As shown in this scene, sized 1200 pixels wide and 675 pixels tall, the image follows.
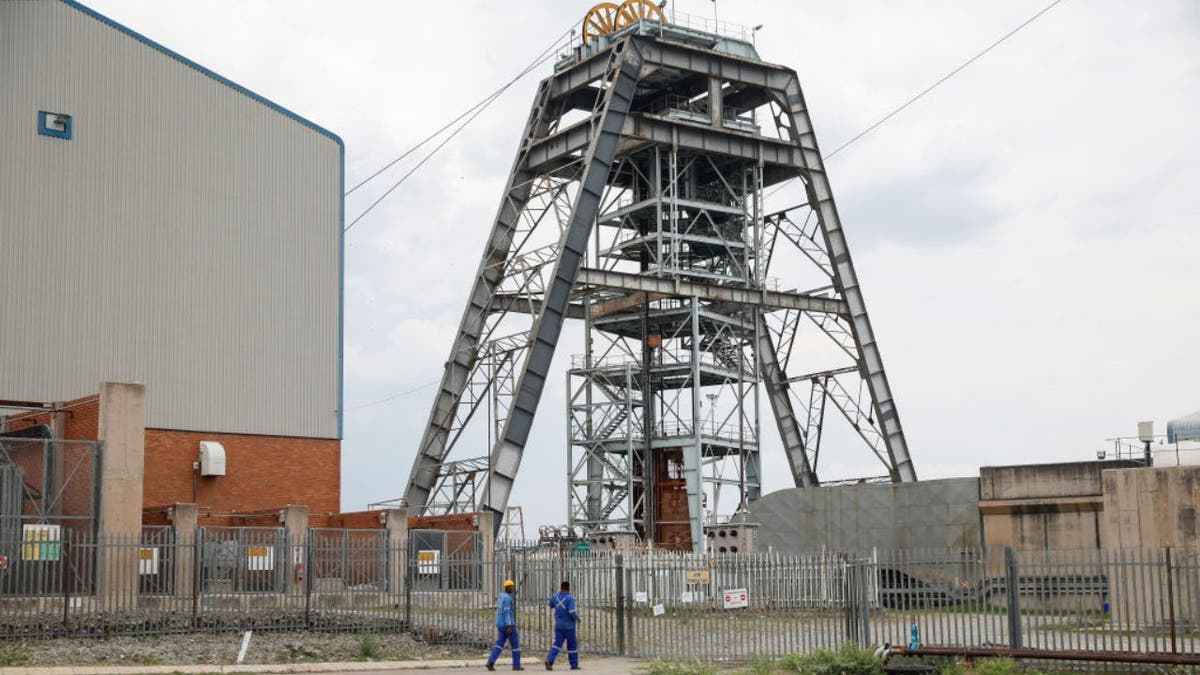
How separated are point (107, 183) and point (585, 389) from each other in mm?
23063

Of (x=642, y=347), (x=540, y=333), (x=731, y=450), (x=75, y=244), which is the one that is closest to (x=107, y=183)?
(x=75, y=244)

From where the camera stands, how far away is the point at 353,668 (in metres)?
24.9

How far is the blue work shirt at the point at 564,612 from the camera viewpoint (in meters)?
24.5

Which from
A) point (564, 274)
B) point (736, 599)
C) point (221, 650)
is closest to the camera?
point (221, 650)

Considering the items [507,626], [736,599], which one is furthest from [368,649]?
[736,599]

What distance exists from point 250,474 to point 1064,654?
29547mm

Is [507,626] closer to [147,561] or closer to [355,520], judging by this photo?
[147,561]

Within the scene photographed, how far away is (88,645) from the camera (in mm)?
25422

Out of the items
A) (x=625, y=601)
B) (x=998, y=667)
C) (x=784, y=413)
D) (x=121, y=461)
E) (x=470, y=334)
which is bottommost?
(x=998, y=667)

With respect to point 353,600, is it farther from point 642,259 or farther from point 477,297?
point 642,259

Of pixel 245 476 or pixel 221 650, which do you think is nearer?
pixel 221 650

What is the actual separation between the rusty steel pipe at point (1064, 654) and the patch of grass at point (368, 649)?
10290 millimetres

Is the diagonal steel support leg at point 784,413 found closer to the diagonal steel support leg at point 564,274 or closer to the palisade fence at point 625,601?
the diagonal steel support leg at point 564,274

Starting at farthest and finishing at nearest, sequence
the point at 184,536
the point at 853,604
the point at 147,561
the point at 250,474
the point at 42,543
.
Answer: the point at 250,474 → the point at 184,536 → the point at 147,561 → the point at 42,543 → the point at 853,604
